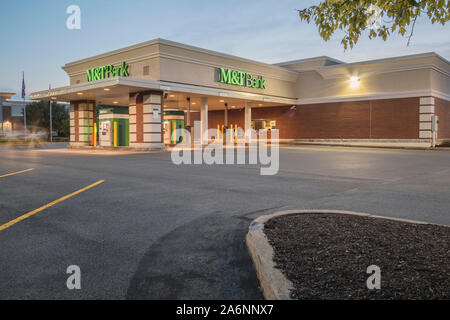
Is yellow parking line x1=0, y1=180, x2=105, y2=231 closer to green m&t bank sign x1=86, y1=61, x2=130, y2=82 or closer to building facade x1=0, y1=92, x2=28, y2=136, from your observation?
green m&t bank sign x1=86, y1=61, x2=130, y2=82

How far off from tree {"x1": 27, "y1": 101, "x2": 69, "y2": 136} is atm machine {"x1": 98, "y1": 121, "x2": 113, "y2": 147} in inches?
1707

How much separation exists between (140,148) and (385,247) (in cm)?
2185

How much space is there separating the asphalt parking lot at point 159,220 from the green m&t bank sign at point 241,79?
16.9 meters

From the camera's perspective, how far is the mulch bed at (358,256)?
312 centimetres

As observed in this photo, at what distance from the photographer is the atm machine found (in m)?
29.1

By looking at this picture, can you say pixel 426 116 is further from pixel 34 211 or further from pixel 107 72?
pixel 34 211

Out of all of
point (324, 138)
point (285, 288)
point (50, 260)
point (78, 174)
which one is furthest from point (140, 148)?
point (285, 288)

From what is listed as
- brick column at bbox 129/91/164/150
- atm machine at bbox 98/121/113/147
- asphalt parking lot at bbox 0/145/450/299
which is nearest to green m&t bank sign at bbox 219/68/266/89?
brick column at bbox 129/91/164/150

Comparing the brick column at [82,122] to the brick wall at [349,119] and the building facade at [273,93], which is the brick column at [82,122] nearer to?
the building facade at [273,93]

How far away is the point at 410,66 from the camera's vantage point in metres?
30.1
